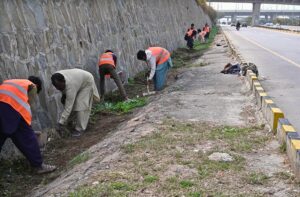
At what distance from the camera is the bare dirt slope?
14.3ft

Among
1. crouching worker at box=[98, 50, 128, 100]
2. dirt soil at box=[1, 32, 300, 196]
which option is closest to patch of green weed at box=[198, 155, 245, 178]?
dirt soil at box=[1, 32, 300, 196]

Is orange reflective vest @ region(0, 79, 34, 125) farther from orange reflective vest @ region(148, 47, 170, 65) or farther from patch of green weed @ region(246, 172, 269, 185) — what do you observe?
orange reflective vest @ region(148, 47, 170, 65)

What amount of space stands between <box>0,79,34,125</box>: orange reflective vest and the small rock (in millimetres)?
2401

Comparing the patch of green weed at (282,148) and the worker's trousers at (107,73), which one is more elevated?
the worker's trousers at (107,73)

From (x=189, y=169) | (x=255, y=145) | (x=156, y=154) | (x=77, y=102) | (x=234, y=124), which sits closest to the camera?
(x=189, y=169)

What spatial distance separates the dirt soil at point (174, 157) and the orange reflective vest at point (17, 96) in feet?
3.22

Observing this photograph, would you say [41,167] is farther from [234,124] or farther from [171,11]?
[171,11]

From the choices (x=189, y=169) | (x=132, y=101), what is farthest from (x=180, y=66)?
(x=189, y=169)

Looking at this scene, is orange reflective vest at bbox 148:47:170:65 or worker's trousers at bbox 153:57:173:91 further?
worker's trousers at bbox 153:57:173:91

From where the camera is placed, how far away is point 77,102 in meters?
7.52

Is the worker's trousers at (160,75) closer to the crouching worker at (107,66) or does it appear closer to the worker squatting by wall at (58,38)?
the crouching worker at (107,66)

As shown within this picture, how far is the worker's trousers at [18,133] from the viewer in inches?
208

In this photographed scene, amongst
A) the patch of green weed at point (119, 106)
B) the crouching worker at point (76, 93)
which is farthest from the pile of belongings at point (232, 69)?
the crouching worker at point (76, 93)

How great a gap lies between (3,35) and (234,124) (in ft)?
12.8
